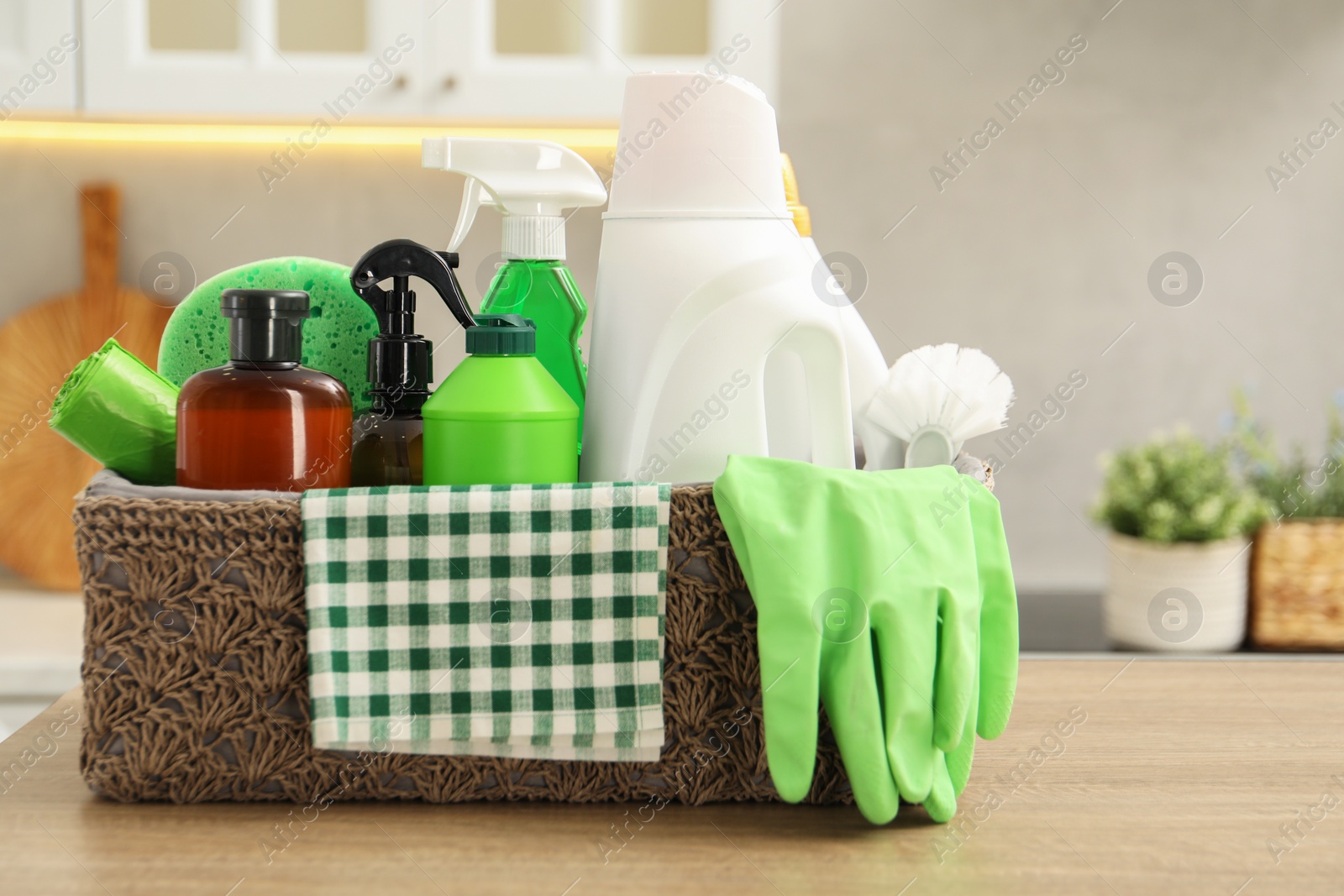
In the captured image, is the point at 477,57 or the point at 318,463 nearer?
the point at 318,463

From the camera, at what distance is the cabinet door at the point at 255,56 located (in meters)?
1.46

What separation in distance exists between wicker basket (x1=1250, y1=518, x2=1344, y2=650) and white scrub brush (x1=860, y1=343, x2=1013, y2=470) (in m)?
1.11

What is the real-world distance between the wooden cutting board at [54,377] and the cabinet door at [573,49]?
0.64 metres

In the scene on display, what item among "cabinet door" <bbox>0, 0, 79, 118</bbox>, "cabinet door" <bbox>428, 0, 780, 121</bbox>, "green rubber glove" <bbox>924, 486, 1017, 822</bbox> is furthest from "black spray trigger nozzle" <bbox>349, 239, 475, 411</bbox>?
"cabinet door" <bbox>0, 0, 79, 118</bbox>

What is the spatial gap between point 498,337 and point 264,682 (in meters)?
0.17

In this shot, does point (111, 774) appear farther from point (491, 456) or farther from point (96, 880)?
point (491, 456)

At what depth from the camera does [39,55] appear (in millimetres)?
1457

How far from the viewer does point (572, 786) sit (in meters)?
0.46

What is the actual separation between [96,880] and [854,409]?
398 mm

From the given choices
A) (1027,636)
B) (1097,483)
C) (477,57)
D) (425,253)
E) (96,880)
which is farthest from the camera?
(1097,483)

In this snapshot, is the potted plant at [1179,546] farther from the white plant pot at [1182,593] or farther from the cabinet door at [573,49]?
the cabinet door at [573,49]

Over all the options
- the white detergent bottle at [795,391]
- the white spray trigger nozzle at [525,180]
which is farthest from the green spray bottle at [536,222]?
the white detergent bottle at [795,391]

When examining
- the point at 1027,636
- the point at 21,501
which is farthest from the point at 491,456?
the point at 21,501

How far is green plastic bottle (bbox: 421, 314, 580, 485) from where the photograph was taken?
0.47 metres
